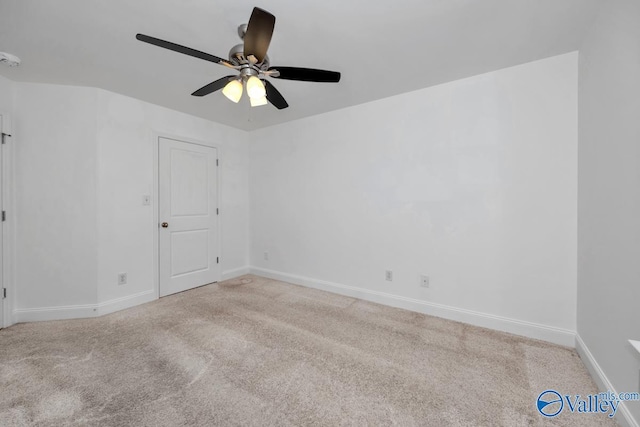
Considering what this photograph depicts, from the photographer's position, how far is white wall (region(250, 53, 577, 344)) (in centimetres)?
213

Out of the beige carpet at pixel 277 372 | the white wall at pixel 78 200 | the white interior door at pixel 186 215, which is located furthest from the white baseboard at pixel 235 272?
the beige carpet at pixel 277 372

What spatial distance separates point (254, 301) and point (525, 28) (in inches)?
138

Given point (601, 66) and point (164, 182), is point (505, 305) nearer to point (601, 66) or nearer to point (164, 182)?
point (601, 66)

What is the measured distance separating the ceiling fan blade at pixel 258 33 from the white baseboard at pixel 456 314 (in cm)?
268

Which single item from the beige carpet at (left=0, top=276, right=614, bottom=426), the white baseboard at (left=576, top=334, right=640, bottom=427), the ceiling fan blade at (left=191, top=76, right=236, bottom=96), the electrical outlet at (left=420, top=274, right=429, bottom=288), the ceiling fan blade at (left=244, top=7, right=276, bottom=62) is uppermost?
the ceiling fan blade at (left=244, top=7, right=276, bottom=62)

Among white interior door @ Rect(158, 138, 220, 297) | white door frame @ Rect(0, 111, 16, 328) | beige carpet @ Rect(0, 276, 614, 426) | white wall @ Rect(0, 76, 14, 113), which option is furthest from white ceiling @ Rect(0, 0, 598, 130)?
beige carpet @ Rect(0, 276, 614, 426)

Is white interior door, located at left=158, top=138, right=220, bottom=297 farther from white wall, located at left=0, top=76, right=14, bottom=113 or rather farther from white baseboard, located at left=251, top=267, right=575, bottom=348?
white baseboard, located at left=251, top=267, right=575, bottom=348

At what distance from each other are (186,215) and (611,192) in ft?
13.5

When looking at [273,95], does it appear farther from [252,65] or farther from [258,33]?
[258,33]

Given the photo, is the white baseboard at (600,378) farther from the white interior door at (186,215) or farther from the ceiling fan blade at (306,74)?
the white interior door at (186,215)

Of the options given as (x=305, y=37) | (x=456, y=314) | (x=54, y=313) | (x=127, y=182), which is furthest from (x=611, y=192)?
(x=54, y=313)

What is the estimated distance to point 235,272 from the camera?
4102 mm

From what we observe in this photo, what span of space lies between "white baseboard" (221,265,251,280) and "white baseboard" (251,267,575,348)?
1020 mm

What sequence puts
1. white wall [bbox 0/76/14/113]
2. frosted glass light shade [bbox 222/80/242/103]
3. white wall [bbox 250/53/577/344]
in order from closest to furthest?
frosted glass light shade [bbox 222/80/242/103] → white wall [bbox 250/53/577/344] → white wall [bbox 0/76/14/113]
